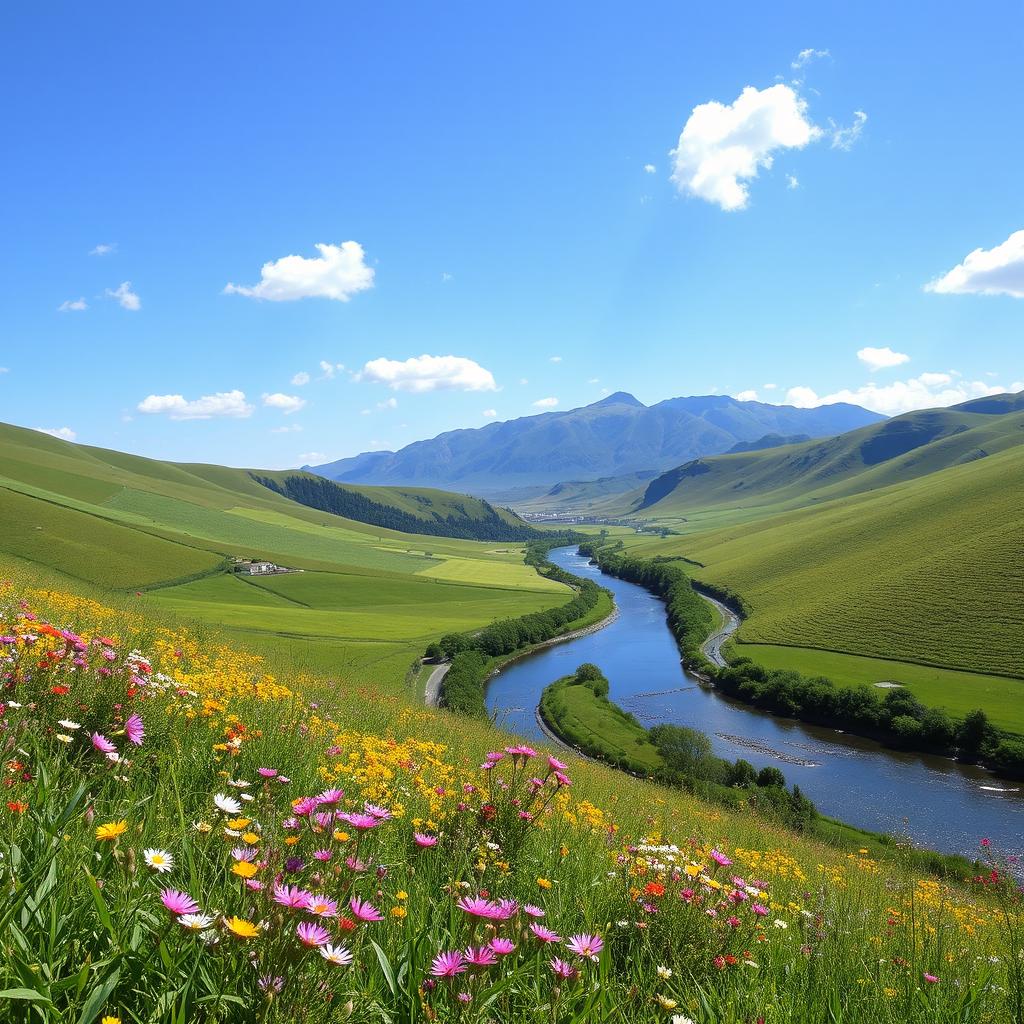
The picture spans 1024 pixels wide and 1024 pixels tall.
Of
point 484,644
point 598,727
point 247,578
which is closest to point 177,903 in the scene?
point 598,727

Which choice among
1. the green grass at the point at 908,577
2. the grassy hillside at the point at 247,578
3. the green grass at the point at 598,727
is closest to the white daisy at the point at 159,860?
the green grass at the point at 598,727

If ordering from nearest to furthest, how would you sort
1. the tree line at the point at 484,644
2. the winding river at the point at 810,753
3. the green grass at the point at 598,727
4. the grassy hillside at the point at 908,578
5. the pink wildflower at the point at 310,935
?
the pink wildflower at the point at 310,935
the winding river at the point at 810,753
the green grass at the point at 598,727
the tree line at the point at 484,644
the grassy hillside at the point at 908,578

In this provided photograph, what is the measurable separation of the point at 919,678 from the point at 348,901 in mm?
89482

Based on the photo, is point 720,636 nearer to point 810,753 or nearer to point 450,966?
point 810,753

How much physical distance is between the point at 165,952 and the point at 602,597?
133995mm

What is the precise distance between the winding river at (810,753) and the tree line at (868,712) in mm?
1741

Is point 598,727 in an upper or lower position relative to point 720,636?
upper

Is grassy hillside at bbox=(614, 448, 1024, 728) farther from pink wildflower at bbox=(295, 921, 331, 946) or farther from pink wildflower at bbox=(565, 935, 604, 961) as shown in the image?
pink wildflower at bbox=(295, 921, 331, 946)

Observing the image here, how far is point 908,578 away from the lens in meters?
101

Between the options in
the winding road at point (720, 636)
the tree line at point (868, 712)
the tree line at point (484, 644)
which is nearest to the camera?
the tree line at point (868, 712)

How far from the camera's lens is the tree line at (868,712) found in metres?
57.8

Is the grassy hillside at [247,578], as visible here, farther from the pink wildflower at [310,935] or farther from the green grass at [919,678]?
the pink wildflower at [310,935]

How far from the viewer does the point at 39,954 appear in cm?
211

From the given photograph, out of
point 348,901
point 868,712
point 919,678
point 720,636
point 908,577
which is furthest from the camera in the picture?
point 908,577
